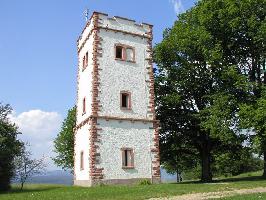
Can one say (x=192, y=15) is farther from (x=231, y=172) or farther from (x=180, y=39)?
(x=231, y=172)

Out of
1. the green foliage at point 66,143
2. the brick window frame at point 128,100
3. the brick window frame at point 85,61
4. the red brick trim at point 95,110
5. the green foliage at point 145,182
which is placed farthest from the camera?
the green foliage at point 66,143

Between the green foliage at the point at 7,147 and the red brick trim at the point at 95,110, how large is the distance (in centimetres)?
942

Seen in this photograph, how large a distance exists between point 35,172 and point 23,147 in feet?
15.3

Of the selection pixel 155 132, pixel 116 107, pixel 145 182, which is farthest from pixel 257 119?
pixel 116 107

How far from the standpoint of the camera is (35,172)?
4562 cm

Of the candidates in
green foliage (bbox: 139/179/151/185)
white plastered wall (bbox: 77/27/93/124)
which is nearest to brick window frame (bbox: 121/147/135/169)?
green foliage (bbox: 139/179/151/185)

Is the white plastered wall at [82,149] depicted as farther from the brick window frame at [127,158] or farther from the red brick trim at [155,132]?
the red brick trim at [155,132]

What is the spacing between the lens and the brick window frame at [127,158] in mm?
34094

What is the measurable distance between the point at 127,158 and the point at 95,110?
491 centimetres

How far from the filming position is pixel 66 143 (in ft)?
188

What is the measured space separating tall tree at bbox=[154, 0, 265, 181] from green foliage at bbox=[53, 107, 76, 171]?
18.4 m

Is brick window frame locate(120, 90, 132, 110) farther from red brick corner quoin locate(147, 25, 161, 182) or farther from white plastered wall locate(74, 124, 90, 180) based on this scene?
white plastered wall locate(74, 124, 90, 180)

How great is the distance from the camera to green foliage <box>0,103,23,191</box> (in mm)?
37625

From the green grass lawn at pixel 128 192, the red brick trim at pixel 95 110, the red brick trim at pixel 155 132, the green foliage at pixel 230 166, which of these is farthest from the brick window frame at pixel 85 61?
the green foliage at pixel 230 166
